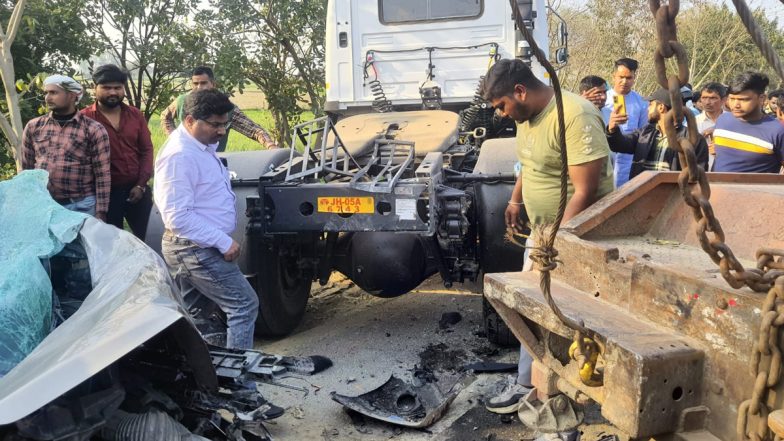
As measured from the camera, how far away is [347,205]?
4035 millimetres

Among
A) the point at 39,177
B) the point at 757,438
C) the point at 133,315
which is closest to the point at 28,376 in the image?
the point at 133,315

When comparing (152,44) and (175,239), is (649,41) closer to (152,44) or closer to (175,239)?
(152,44)

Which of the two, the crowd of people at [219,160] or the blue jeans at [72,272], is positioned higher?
the crowd of people at [219,160]

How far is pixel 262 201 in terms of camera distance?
4160 mm

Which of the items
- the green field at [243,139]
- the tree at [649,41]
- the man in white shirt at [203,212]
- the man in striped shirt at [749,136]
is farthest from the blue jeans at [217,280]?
the tree at [649,41]

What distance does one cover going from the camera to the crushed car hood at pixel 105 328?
6.18 feet

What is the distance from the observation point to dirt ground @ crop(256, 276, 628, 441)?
3.48 meters

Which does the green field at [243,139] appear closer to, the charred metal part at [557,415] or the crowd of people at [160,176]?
the crowd of people at [160,176]

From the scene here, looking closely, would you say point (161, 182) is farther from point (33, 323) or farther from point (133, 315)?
point (133, 315)

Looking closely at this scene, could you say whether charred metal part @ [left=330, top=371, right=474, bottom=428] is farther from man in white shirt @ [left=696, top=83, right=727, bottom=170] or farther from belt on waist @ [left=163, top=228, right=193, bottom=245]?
man in white shirt @ [left=696, top=83, right=727, bottom=170]

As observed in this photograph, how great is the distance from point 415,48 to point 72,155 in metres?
3.26

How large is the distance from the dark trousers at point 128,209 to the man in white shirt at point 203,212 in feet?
5.28

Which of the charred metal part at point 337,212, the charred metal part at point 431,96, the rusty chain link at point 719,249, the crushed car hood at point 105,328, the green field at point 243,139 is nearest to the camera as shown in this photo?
the rusty chain link at point 719,249

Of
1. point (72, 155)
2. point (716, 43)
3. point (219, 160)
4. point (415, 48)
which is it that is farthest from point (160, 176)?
point (716, 43)
